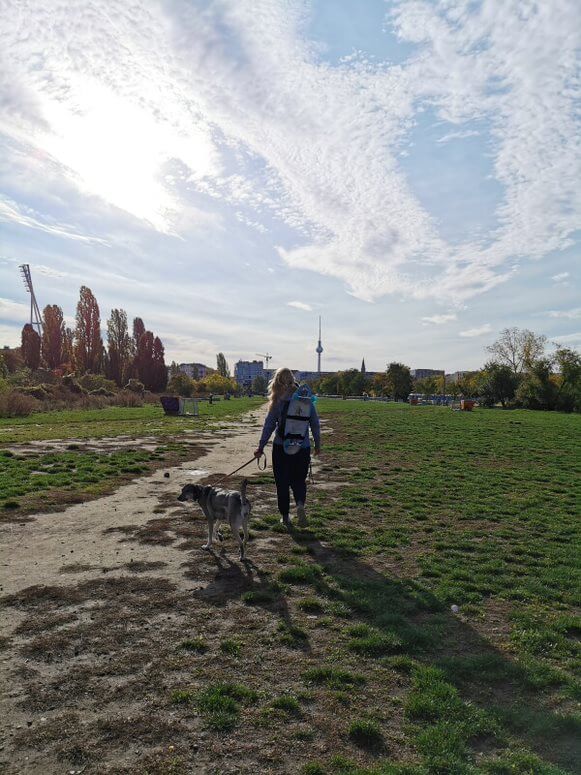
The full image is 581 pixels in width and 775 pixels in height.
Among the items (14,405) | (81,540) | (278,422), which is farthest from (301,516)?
(14,405)

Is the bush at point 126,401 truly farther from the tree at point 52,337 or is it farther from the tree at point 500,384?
the tree at point 500,384

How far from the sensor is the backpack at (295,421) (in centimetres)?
731

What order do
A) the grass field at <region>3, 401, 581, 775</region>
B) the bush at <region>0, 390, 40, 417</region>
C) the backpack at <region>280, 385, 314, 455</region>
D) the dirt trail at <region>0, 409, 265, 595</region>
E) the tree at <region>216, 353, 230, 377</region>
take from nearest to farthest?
the grass field at <region>3, 401, 581, 775</region>
the dirt trail at <region>0, 409, 265, 595</region>
the backpack at <region>280, 385, 314, 455</region>
the bush at <region>0, 390, 40, 417</region>
the tree at <region>216, 353, 230, 377</region>

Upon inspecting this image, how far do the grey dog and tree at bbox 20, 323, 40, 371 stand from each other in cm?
7828

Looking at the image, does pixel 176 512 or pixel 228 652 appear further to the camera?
pixel 176 512

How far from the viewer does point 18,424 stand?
2595 cm

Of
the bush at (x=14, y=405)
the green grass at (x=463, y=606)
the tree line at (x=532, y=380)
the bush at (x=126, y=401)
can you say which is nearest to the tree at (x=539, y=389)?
the tree line at (x=532, y=380)

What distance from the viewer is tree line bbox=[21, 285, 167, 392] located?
75.9 metres

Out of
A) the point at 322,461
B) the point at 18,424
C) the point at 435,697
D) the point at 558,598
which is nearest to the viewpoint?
the point at 435,697

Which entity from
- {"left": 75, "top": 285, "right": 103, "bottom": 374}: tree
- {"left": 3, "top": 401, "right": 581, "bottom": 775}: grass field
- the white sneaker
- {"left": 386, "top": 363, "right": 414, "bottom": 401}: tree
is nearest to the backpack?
the white sneaker

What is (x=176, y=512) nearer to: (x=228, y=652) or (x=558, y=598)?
(x=228, y=652)

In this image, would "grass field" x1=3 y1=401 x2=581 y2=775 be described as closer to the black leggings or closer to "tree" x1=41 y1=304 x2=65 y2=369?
the black leggings


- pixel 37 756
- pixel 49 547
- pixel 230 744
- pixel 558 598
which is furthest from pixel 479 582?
pixel 49 547

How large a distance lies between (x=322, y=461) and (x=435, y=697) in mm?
11680
